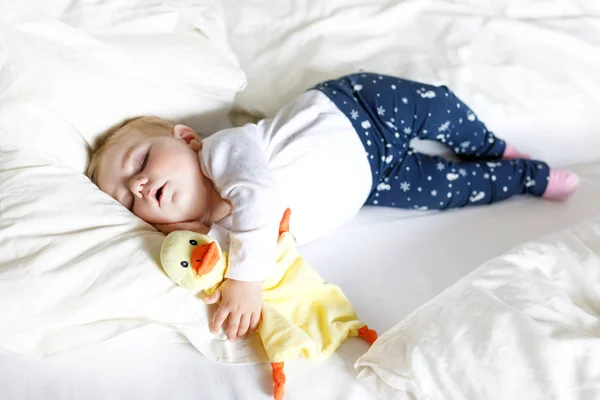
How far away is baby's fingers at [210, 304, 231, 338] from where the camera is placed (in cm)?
90

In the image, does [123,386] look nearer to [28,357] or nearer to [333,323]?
[28,357]

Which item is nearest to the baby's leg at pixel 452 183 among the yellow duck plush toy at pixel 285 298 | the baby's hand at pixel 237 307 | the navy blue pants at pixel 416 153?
the navy blue pants at pixel 416 153

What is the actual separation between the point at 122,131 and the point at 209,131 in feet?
0.75

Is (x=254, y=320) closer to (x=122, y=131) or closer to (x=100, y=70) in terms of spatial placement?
(x=122, y=131)

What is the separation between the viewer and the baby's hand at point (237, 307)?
90cm

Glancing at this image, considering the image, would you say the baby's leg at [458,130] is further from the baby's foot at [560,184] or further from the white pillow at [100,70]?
the white pillow at [100,70]

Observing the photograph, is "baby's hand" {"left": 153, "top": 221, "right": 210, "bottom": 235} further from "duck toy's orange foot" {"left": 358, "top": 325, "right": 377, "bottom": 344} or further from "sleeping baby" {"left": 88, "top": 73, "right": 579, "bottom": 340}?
"duck toy's orange foot" {"left": 358, "top": 325, "right": 377, "bottom": 344}

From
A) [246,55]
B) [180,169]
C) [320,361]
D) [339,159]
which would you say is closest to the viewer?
[320,361]

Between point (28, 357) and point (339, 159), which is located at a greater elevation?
point (339, 159)

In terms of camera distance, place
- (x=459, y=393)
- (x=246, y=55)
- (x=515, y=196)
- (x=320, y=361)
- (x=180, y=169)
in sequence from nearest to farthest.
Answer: (x=459, y=393), (x=320, y=361), (x=180, y=169), (x=515, y=196), (x=246, y=55)

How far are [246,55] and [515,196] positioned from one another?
65 centimetres

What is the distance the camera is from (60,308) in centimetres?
85

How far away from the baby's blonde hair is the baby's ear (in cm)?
2

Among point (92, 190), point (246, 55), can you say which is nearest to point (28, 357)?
point (92, 190)
